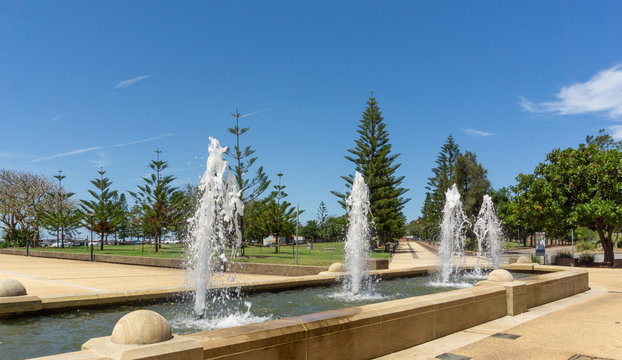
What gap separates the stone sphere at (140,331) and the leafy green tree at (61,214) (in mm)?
39286

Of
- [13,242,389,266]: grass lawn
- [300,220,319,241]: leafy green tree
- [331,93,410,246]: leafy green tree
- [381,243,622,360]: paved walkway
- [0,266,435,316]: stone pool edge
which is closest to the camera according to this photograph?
[381,243,622,360]: paved walkway

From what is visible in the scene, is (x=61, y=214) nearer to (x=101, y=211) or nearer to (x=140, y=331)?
(x=101, y=211)

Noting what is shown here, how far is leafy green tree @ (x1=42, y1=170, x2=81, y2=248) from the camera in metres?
41.4

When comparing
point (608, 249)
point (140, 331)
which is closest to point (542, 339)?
point (140, 331)

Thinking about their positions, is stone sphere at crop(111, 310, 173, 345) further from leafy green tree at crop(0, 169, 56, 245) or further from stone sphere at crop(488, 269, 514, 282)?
leafy green tree at crop(0, 169, 56, 245)

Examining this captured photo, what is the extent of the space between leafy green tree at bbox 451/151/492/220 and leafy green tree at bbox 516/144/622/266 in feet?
63.6

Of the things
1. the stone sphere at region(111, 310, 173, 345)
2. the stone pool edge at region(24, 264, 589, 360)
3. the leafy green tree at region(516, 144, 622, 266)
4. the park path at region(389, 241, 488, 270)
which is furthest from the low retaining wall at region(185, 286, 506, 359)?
the leafy green tree at region(516, 144, 622, 266)

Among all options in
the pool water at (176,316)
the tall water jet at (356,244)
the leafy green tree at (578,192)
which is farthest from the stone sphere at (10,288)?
the leafy green tree at (578,192)

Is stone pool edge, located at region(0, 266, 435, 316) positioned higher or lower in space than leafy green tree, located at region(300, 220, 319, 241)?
higher

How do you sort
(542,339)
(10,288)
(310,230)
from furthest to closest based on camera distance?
(310,230)
(10,288)
(542,339)

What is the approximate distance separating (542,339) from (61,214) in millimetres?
43697

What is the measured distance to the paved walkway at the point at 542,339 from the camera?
15.8ft

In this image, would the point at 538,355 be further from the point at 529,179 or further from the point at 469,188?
the point at 469,188

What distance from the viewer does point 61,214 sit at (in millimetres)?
41125
